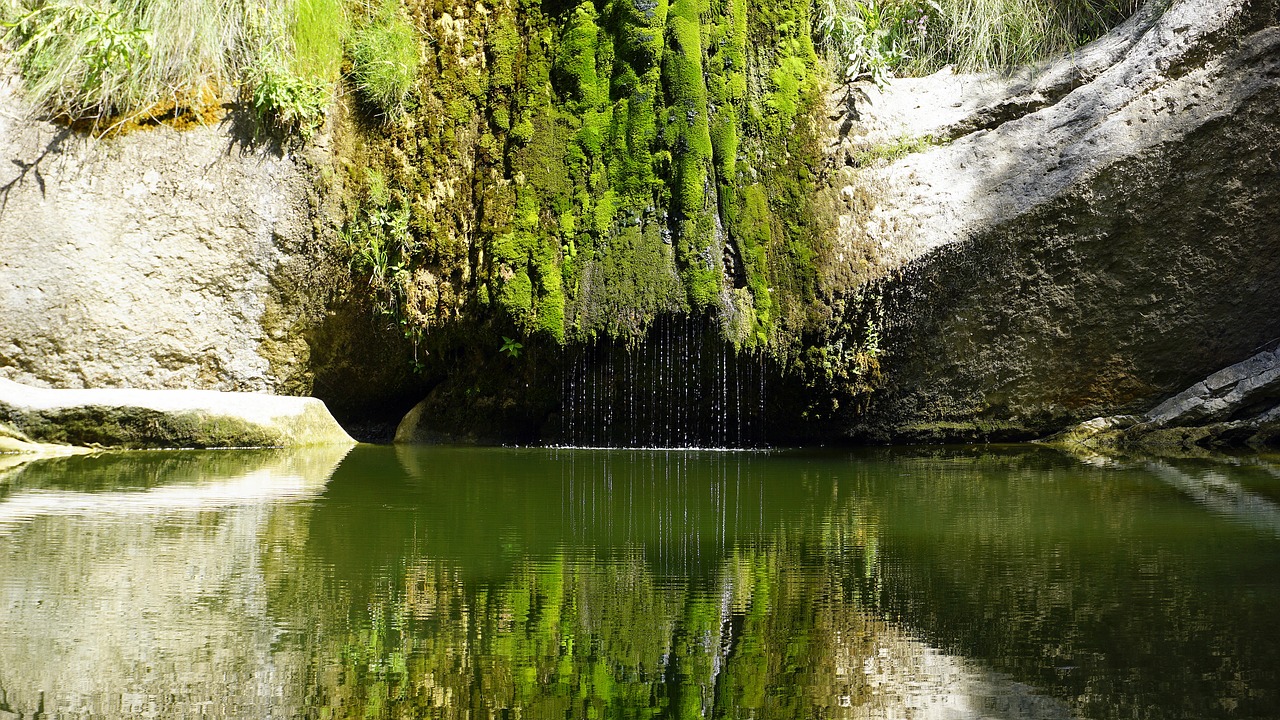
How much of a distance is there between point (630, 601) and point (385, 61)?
643cm

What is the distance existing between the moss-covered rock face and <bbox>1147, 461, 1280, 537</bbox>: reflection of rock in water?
10.1 feet

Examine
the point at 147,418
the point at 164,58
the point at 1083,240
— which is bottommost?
the point at 147,418

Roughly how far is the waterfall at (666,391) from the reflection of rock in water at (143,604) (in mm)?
3833

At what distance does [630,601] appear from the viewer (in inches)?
114

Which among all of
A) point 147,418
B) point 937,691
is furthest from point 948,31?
point 937,691

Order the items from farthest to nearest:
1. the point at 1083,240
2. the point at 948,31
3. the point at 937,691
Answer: the point at 948,31 < the point at 1083,240 < the point at 937,691

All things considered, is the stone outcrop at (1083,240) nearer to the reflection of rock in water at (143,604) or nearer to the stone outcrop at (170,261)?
the stone outcrop at (170,261)

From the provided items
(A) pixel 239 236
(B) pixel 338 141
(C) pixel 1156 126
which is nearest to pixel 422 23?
(B) pixel 338 141

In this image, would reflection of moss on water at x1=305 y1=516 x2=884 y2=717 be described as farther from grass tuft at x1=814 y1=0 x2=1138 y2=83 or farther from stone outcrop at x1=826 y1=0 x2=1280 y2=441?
grass tuft at x1=814 y1=0 x2=1138 y2=83

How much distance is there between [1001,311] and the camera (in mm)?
8352

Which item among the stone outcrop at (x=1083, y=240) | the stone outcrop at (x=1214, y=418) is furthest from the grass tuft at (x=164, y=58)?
the stone outcrop at (x=1214, y=418)

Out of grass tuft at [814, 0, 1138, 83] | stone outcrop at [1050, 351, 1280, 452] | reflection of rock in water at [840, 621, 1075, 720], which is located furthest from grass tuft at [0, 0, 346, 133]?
reflection of rock in water at [840, 621, 1075, 720]

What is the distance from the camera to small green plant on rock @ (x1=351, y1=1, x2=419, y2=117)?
27.6ft

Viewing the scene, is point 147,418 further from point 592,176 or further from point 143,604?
point 143,604
